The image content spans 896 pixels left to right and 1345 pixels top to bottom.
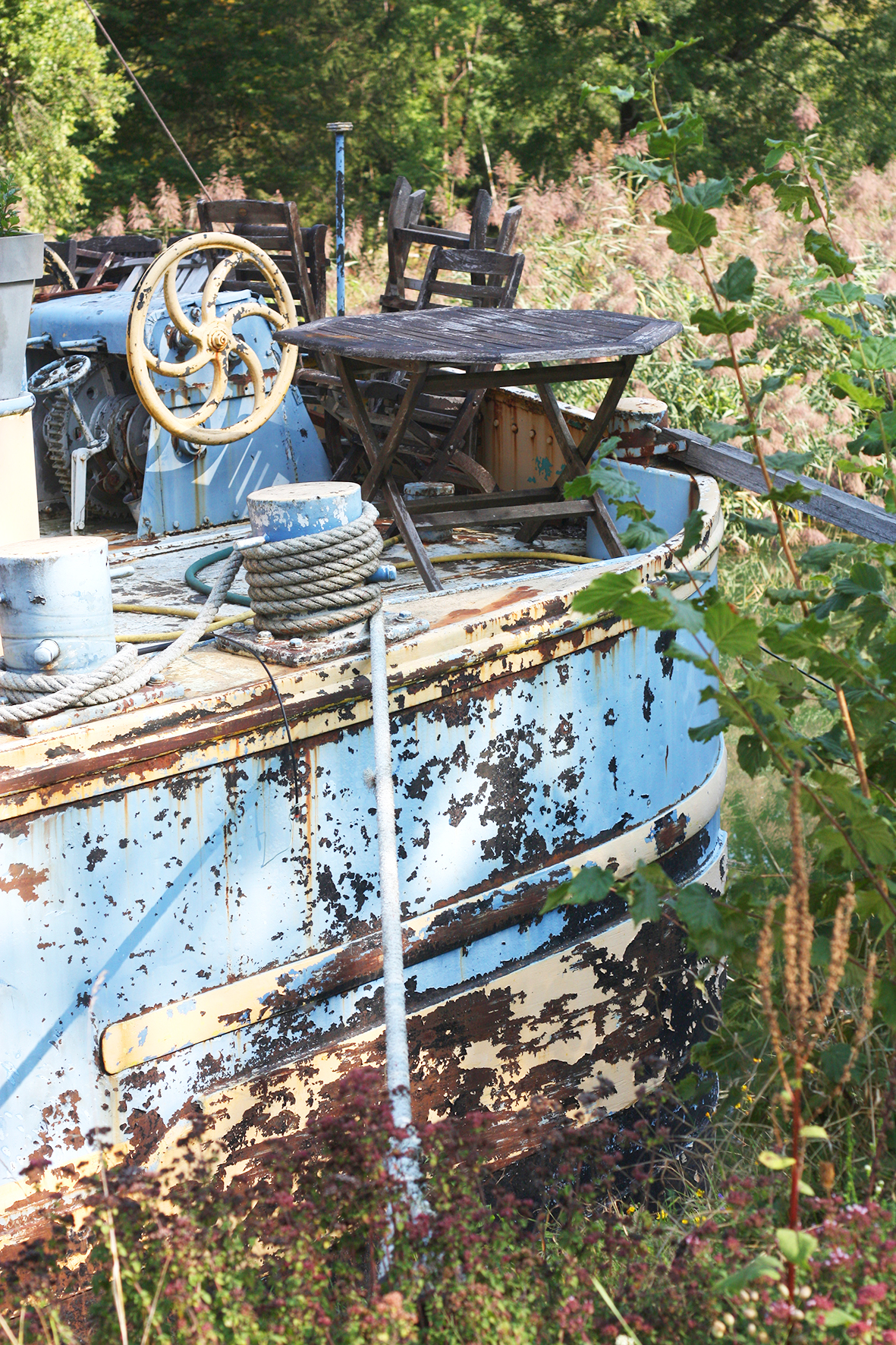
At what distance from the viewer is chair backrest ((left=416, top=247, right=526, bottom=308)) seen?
4.73m

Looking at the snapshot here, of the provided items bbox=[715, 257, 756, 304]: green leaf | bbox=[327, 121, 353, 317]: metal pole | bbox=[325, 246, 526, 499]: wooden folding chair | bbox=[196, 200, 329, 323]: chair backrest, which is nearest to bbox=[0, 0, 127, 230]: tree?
bbox=[196, 200, 329, 323]: chair backrest

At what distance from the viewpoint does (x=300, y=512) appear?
8.63 ft

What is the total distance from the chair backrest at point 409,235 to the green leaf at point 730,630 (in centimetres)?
377

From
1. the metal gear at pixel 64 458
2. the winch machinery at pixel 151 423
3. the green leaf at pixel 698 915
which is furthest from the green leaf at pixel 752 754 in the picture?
the metal gear at pixel 64 458

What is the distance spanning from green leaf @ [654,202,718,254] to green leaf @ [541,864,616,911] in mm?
Result: 1094

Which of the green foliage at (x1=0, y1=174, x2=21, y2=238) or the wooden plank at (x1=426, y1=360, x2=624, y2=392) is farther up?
the green foliage at (x1=0, y1=174, x2=21, y2=238)

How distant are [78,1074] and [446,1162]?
0.84m

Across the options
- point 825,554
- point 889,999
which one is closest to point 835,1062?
point 889,999

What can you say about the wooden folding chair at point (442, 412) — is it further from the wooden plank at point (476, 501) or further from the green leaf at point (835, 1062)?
the green leaf at point (835, 1062)

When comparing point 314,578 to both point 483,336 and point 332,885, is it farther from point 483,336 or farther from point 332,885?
point 483,336

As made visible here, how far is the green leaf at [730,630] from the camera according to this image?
5.94ft

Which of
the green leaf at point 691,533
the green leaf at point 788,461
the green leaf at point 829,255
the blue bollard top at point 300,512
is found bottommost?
the blue bollard top at point 300,512

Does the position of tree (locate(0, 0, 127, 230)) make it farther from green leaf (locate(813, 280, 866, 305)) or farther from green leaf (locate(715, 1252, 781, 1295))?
green leaf (locate(715, 1252, 781, 1295))

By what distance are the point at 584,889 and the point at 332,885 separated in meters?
0.83
